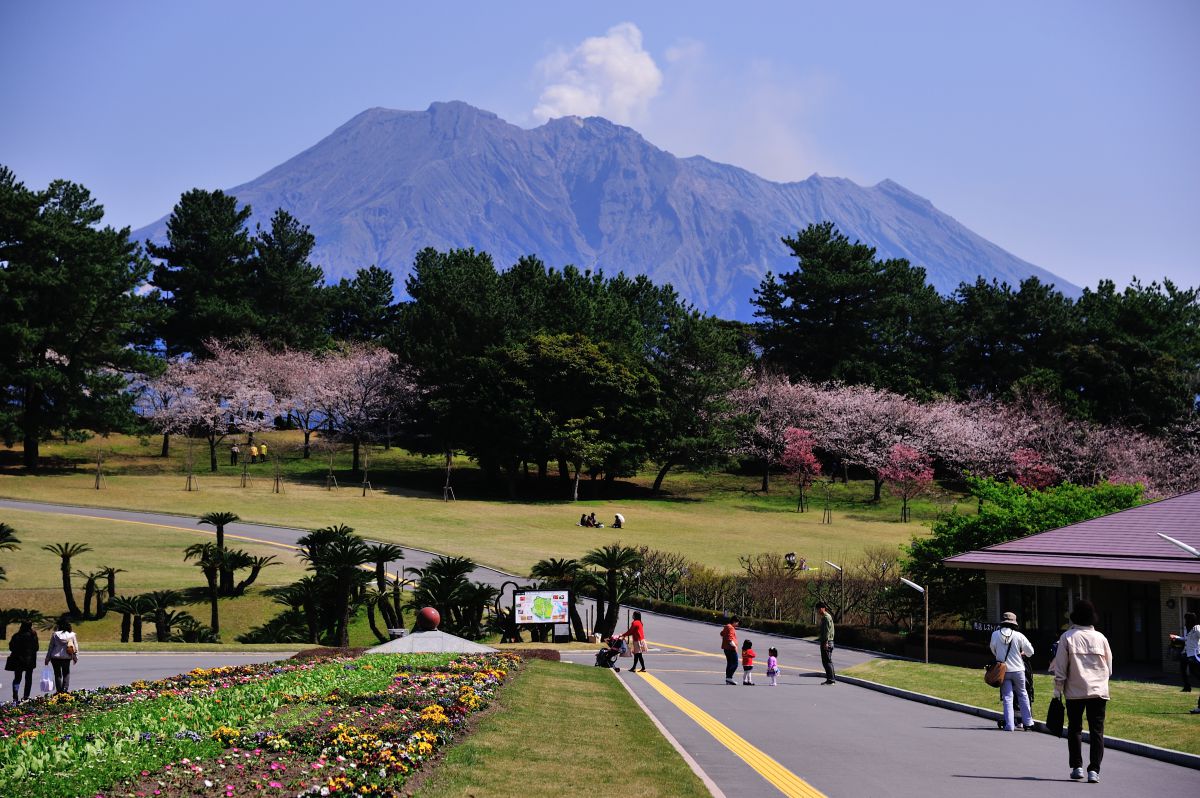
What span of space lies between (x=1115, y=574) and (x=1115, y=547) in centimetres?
226

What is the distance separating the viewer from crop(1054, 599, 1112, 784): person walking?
11773 mm

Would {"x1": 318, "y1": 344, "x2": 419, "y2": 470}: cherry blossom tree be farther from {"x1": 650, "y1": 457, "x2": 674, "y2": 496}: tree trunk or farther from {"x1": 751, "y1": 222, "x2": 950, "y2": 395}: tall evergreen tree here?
{"x1": 751, "y1": 222, "x2": 950, "y2": 395}: tall evergreen tree

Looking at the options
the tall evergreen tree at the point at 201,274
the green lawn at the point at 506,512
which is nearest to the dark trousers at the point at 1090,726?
the green lawn at the point at 506,512

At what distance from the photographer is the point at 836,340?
317ft

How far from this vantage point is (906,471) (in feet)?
258

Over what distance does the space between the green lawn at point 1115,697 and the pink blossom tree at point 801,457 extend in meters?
50.7

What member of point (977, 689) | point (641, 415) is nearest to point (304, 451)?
point (641, 415)

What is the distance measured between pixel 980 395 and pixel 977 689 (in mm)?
76714

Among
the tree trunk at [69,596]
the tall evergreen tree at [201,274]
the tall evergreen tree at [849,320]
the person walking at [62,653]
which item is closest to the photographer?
the person walking at [62,653]

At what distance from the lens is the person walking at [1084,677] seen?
1177 cm

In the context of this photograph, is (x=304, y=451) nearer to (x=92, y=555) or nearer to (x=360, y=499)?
(x=360, y=499)

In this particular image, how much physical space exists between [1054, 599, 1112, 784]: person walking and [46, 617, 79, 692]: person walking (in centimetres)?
1721

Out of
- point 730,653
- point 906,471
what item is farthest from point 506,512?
point 730,653

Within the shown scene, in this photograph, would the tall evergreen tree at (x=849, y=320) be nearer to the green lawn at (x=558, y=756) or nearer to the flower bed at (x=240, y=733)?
the green lawn at (x=558, y=756)
